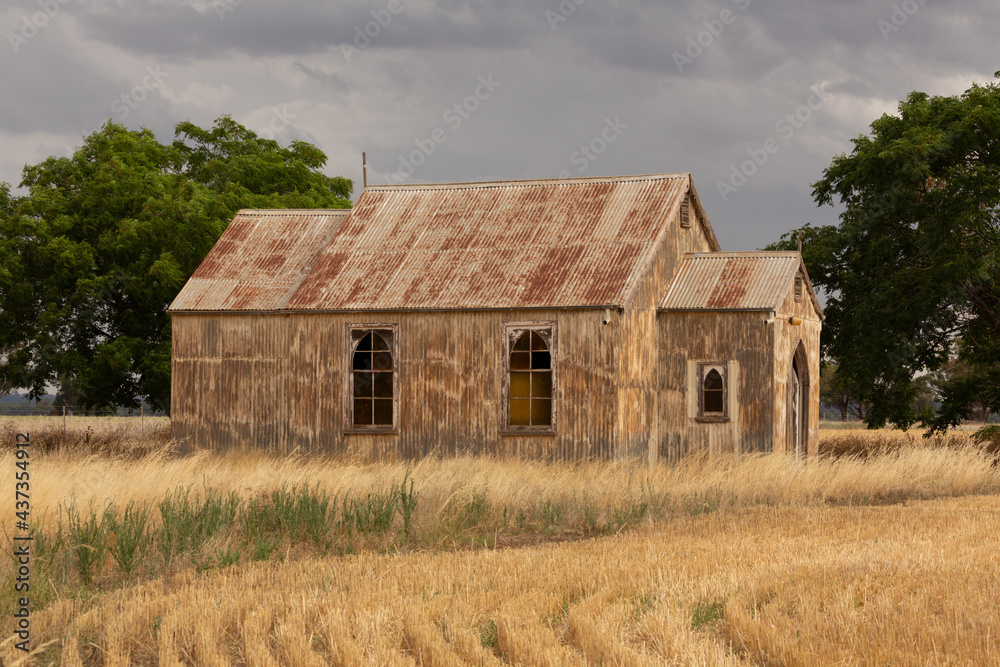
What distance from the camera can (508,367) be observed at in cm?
1973

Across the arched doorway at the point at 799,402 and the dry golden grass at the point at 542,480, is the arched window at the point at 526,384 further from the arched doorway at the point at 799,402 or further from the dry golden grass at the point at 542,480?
the arched doorway at the point at 799,402

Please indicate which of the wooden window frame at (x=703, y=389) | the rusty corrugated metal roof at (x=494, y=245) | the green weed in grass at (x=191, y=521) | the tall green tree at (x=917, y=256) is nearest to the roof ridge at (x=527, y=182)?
the rusty corrugated metal roof at (x=494, y=245)

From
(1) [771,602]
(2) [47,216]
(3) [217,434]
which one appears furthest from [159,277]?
(1) [771,602]

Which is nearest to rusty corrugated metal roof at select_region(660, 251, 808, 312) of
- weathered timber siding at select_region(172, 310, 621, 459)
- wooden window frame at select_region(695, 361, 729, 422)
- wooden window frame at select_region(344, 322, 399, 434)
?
wooden window frame at select_region(695, 361, 729, 422)

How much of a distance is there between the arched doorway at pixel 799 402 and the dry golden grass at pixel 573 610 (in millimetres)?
10949

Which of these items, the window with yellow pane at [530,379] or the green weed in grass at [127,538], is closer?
the green weed in grass at [127,538]

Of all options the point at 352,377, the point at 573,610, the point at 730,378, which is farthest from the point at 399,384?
the point at 573,610

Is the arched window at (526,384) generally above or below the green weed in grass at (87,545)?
above

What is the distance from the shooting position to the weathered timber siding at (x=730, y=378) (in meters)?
20.0

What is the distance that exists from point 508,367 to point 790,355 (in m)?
5.77

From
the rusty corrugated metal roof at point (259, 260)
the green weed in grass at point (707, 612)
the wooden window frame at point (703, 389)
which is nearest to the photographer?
the green weed in grass at point (707, 612)

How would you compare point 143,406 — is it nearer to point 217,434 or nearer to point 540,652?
point 217,434

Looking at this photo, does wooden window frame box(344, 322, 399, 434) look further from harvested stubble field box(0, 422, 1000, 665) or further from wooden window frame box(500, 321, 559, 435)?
harvested stubble field box(0, 422, 1000, 665)

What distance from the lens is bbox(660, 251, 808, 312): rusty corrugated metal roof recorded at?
2028 centimetres
